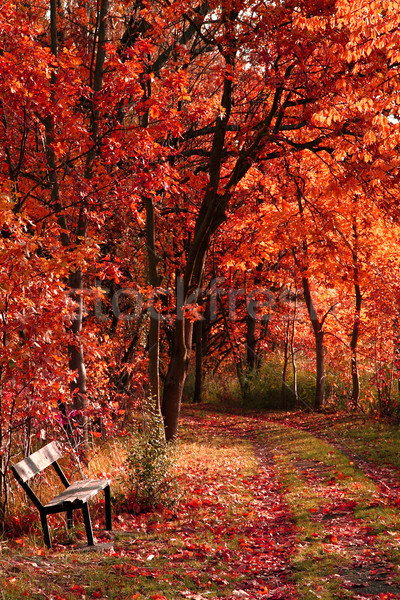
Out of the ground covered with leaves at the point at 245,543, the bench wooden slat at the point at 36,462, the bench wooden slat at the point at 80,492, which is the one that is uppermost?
the bench wooden slat at the point at 36,462

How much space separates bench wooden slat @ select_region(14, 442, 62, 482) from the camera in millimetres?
5336

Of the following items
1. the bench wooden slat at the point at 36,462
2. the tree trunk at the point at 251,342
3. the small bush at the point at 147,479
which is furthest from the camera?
the tree trunk at the point at 251,342

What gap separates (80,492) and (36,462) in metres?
0.54

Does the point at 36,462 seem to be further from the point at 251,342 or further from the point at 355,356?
the point at 251,342

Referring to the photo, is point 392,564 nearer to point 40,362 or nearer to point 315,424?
point 40,362

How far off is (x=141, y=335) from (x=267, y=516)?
274 inches

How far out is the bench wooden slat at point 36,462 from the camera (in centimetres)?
534

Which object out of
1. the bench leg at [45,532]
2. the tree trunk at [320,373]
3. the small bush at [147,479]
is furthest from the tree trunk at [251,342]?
the bench leg at [45,532]

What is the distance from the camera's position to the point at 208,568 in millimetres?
5492

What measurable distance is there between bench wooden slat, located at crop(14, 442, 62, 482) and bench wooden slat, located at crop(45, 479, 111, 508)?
34 centimetres

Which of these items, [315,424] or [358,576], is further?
[315,424]

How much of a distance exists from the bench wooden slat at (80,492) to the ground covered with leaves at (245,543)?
0.44 meters

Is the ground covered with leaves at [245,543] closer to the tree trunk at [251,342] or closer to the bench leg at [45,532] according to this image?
the bench leg at [45,532]

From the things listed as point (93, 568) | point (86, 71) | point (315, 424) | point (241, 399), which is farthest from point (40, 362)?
point (241, 399)
